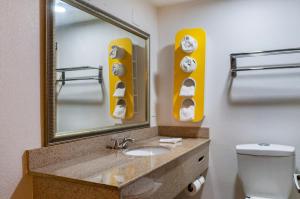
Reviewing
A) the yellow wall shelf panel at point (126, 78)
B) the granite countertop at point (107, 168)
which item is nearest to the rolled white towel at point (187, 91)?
the yellow wall shelf panel at point (126, 78)

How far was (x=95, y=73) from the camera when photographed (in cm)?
179

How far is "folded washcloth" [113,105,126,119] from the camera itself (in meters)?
1.99

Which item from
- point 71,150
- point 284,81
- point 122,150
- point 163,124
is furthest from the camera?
point 163,124

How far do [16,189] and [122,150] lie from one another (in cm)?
73

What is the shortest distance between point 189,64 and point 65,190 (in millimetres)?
1568

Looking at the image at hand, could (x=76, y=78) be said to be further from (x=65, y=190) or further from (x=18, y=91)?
(x=65, y=190)

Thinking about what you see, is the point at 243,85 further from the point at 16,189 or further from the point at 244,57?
the point at 16,189

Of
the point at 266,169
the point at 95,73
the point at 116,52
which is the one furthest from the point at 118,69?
the point at 266,169

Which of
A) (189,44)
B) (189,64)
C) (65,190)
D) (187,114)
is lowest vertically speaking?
(65,190)

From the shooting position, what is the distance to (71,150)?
4.81ft

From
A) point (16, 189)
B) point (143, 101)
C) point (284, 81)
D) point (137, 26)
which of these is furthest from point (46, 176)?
point (284, 81)

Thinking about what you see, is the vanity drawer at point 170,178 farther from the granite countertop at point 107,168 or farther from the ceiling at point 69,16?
the ceiling at point 69,16

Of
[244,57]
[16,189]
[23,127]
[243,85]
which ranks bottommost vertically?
[16,189]

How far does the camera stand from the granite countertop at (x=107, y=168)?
1104 mm
